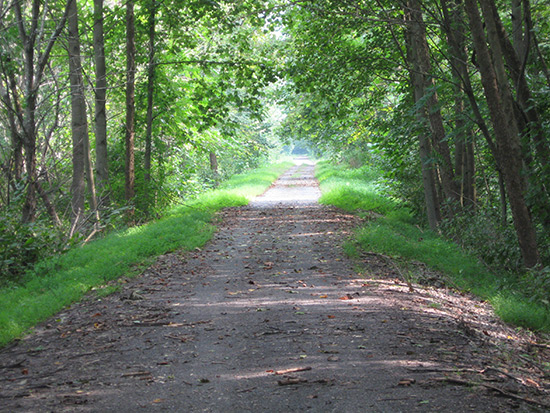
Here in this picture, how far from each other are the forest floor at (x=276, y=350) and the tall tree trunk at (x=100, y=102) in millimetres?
6641

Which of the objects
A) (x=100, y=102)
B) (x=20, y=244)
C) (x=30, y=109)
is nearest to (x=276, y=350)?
(x=20, y=244)

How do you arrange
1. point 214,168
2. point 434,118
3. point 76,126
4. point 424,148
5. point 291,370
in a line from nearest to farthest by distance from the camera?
1. point 291,370
2. point 434,118
3. point 424,148
4. point 76,126
5. point 214,168

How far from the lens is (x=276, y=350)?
206 inches

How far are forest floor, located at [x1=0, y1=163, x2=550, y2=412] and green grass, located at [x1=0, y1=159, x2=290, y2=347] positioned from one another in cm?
32

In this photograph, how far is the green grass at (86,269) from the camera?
6645mm

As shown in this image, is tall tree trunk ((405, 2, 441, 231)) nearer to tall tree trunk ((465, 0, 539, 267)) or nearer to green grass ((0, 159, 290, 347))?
tall tree trunk ((465, 0, 539, 267))

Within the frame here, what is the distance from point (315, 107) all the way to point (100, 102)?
245 inches

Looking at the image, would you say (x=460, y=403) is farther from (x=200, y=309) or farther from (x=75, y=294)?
(x=75, y=294)

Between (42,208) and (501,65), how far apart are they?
37.7 ft

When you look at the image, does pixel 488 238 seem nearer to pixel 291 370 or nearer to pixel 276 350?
pixel 276 350

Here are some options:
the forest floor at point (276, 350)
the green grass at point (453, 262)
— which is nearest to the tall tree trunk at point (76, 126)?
the forest floor at point (276, 350)

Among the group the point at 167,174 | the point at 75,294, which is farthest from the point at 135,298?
the point at 167,174

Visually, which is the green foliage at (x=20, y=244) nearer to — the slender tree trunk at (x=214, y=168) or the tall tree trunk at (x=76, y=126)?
the tall tree trunk at (x=76, y=126)

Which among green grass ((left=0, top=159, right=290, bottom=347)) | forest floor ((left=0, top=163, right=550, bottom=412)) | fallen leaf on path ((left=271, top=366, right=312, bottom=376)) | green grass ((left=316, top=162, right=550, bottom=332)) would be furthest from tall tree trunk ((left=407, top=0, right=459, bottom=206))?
fallen leaf on path ((left=271, top=366, right=312, bottom=376))
